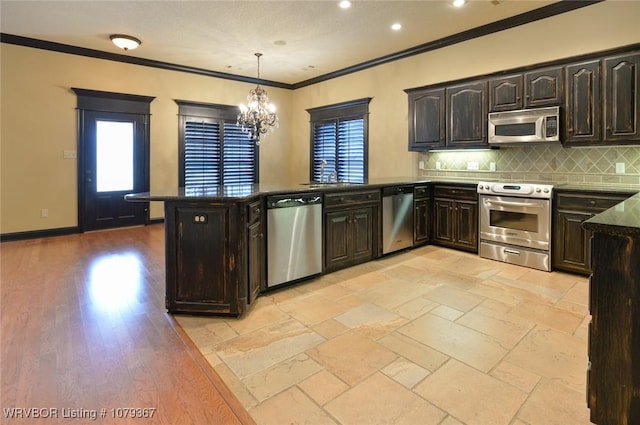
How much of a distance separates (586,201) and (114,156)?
22.4 ft

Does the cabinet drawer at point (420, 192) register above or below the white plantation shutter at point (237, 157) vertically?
Answer: below

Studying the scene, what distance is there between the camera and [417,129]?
5531mm

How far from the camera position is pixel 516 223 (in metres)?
4.32

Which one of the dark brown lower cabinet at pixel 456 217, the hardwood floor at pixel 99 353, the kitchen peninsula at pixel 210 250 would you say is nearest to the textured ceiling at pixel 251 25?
the dark brown lower cabinet at pixel 456 217

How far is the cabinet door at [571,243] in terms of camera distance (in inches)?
149

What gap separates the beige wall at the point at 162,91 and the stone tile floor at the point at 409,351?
2.79 m

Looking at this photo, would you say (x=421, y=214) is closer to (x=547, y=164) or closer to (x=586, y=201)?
(x=547, y=164)

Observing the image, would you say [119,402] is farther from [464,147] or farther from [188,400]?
[464,147]

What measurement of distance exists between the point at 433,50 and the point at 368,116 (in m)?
1.57

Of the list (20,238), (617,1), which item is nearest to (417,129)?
(617,1)

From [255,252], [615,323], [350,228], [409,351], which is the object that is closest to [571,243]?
[350,228]

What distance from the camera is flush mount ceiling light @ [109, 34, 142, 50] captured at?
524 centimetres

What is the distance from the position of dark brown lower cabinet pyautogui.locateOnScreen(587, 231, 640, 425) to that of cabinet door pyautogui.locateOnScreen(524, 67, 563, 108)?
330 cm

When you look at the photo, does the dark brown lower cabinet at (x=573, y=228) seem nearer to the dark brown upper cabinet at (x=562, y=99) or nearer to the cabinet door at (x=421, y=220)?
the dark brown upper cabinet at (x=562, y=99)
